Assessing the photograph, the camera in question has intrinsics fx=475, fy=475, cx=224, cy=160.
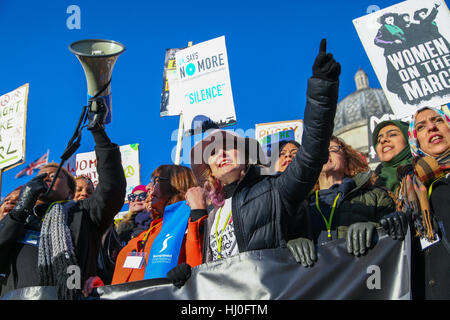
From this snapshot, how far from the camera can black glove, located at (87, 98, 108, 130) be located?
10.6 ft

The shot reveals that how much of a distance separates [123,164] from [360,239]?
6.64 meters

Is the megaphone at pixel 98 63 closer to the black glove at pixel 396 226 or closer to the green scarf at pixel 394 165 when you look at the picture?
the black glove at pixel 396 226

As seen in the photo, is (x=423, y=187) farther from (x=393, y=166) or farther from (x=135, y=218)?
(x=135, y=218)

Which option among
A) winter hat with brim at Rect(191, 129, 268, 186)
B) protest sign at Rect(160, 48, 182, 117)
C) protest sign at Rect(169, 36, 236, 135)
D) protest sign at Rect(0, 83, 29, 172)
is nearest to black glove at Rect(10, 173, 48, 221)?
winter hat with brim at Rect(191, 129, 268, 186)

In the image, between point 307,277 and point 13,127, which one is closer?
point 307,277

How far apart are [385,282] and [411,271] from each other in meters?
0.26

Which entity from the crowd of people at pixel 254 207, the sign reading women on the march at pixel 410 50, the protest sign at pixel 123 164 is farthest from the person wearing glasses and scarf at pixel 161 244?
the protest sign at pixel 123 164

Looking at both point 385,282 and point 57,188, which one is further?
point 57,188

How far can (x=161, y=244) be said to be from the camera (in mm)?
3615

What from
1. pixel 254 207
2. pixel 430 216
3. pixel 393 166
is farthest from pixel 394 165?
pixel 254 207

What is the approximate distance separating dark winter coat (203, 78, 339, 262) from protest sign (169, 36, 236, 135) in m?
3.84

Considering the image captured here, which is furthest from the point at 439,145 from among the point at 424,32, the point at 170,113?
the point at 170,113

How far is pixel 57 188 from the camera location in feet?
12.2
